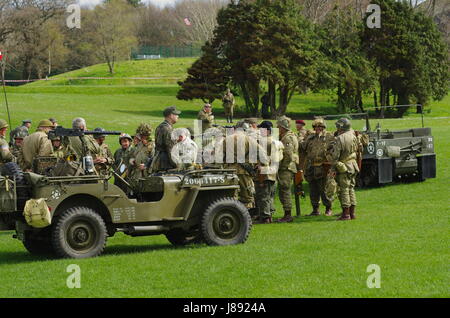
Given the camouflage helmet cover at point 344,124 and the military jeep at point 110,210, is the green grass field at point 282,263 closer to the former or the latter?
the military jeep at point 110,210

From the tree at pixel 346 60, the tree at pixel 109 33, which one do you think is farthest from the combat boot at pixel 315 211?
the tree at pixel 109 33

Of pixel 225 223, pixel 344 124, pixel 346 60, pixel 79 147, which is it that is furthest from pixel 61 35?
pixel 225 223

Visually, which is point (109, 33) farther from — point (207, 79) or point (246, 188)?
point (246, 188)

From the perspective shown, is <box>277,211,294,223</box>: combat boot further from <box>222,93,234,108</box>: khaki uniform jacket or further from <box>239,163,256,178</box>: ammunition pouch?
<box>222,93,234,108</box>: khaki uniform jacket

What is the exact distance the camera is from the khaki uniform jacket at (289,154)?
52.0ft

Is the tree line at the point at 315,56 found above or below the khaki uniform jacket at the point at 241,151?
above

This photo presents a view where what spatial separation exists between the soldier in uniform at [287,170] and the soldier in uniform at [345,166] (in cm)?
91

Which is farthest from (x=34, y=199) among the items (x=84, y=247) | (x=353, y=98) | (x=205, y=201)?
(x=353, y=98)

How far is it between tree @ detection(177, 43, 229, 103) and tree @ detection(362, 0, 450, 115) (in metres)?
10.6

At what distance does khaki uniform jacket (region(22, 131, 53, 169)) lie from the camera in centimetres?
1484

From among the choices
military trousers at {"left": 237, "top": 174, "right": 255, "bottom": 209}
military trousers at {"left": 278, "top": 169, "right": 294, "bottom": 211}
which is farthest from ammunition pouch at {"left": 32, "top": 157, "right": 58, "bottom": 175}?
military trousers at {"left": 278, "top": 169, "right": 294, "bottom": 211}

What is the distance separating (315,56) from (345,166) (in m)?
31.7
